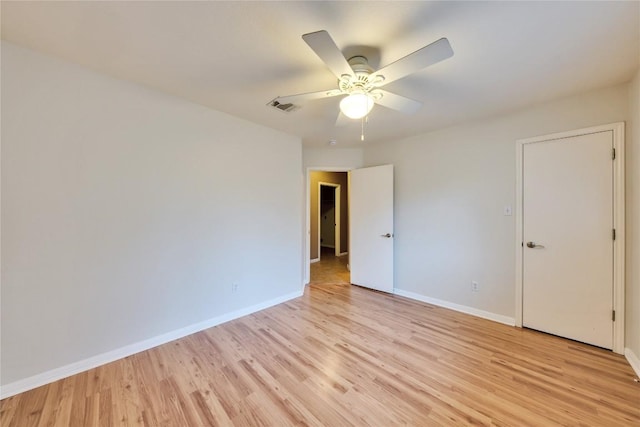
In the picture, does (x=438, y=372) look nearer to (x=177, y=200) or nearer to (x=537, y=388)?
(x=537, y=388)

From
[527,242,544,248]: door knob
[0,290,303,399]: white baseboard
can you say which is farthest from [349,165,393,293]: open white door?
[0,290,303,399]: white baseboard

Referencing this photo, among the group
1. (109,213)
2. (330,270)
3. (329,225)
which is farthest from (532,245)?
(329,225)

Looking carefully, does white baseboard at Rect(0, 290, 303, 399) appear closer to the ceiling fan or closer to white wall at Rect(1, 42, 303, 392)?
white wall at Rect(1, 42, 303, 392)

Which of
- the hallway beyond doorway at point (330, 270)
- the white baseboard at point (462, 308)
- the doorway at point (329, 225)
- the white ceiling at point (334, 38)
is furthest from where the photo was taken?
the doorway at point (329, 225)

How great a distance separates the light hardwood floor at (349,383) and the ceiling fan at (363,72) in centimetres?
195

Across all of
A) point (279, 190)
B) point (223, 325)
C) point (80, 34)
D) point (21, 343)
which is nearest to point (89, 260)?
point (21, 343)

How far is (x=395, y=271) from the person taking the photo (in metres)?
3.83

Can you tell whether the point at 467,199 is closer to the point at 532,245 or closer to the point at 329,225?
the point at 532,245

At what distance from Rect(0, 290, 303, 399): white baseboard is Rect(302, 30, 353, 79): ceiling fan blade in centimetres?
269

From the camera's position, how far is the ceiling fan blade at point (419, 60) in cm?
126

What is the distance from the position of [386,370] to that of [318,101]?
2424 mm

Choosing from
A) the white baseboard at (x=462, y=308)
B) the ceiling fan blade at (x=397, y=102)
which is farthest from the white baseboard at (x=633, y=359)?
the ceiling fan blade at (x=397, y=102)

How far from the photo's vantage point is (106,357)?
2.07 m

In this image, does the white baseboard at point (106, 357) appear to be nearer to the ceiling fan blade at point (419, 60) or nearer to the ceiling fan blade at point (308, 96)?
the ceiling fan blade at point (308, 96)
